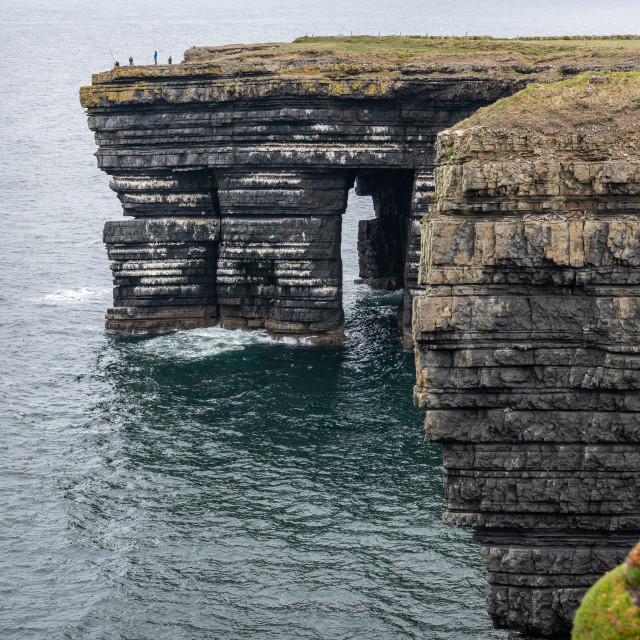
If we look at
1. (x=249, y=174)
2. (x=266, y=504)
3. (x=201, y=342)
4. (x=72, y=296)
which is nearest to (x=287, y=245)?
(x=249, y=174)

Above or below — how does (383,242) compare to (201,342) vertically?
above

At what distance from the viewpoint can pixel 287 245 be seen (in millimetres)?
64312

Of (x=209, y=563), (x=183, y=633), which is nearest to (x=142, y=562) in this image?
(x=209, y=563)

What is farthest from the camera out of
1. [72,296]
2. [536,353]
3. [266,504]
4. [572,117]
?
[72,296]

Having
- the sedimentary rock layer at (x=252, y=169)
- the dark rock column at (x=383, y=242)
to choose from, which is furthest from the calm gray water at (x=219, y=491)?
the dark rock column at (x=383, y=242)

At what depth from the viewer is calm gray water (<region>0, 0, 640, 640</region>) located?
32.1 metres

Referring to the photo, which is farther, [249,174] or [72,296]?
[72,296]

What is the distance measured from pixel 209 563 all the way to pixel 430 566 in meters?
7.87

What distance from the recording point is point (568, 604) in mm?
22328

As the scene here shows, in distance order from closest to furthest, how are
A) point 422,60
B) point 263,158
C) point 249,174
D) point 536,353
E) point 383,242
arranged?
point 536,353
point 422,60
point 263,158
point 249,174
point 383,242

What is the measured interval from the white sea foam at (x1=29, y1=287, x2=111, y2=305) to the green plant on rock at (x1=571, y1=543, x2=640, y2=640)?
71.4 metres

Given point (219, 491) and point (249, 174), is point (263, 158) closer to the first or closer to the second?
point (249, 174)

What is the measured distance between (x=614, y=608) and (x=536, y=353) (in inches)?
410

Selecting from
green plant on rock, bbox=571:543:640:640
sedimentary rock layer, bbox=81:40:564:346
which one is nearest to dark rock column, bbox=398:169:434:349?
sedimentary rock layer, bbox=81:40:564:346
